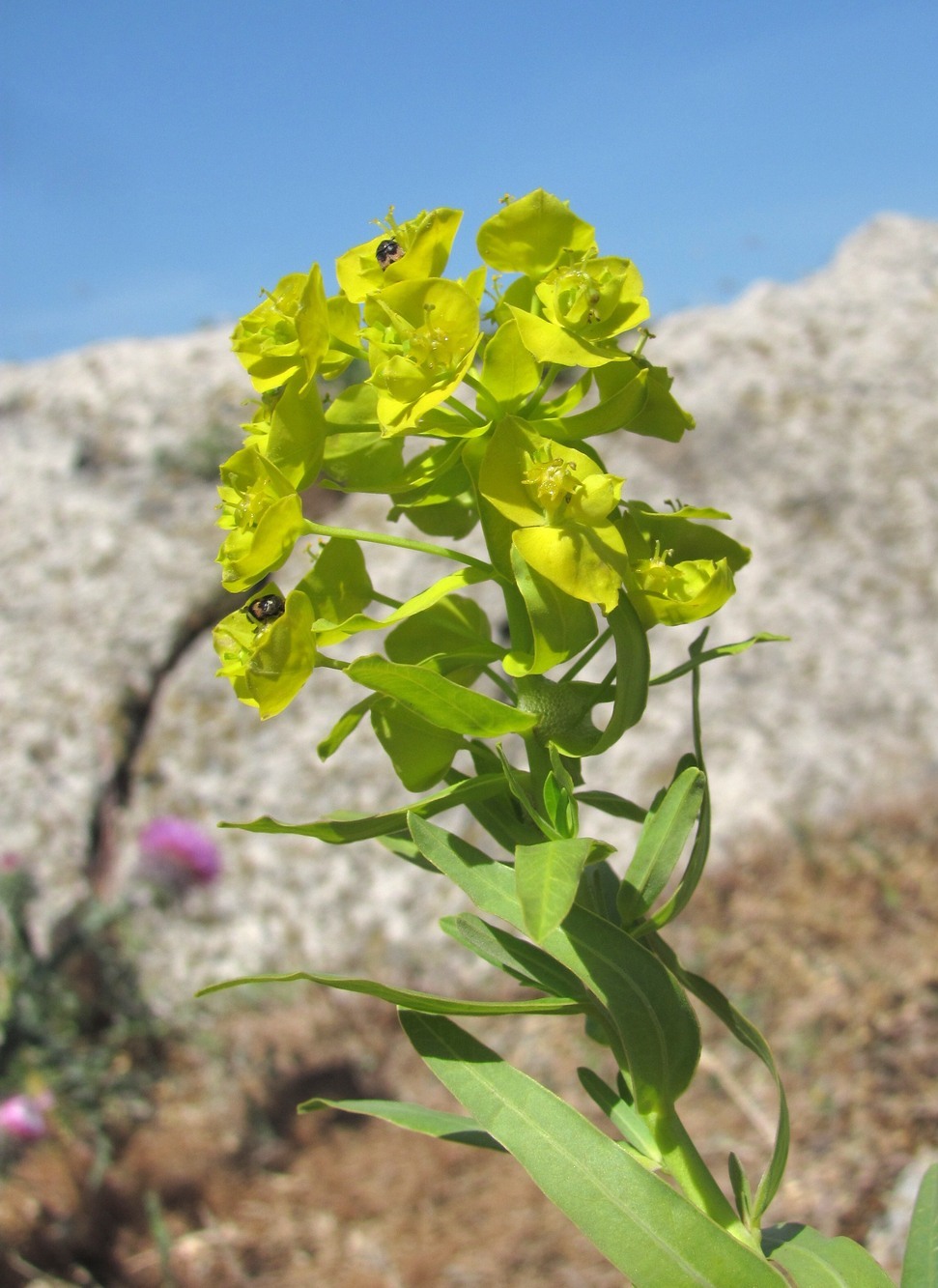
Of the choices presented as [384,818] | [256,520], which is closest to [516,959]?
[384,818]

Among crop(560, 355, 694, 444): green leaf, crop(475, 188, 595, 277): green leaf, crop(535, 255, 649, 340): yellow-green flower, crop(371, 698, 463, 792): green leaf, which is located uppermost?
crop(475, 188, 595, 277): green leaf

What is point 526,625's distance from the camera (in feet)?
3.52

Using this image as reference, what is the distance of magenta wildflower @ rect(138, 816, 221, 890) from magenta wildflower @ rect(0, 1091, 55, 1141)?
89 cm

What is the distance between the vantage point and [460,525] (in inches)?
48.2

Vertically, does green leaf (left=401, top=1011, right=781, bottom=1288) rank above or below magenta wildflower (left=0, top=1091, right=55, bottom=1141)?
above

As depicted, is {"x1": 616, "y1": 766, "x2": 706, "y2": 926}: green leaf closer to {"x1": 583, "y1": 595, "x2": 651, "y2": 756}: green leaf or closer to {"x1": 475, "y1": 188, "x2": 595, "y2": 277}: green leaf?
{"x1": 583, "y1": 595, "x2": 651, "y2": 756}: green leaf

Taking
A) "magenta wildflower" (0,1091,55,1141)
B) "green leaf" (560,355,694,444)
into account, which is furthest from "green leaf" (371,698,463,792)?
"magenta wildflower" (0,1091,55,1141)

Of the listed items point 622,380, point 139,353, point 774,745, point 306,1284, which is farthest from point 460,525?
point 139,353

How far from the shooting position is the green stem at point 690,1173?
3.51 ft

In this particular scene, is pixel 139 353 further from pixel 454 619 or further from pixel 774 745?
pixel 454 619

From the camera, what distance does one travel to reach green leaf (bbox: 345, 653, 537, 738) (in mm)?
977

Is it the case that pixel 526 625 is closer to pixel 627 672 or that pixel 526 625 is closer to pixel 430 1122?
pixel 627 672

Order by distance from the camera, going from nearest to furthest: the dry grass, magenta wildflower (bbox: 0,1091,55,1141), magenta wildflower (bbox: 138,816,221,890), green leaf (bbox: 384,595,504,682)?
1. green leaf (bbox: 384,595,504,682)
2. the dry grass
3. magenta wildflower (bbox: 0,1091,55,1141)
4. magenta wildflower (bbox: 138,816,221,890)

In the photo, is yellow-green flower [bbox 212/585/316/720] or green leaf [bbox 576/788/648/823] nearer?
yellow-green flower [bbox 212/585/316/720]
